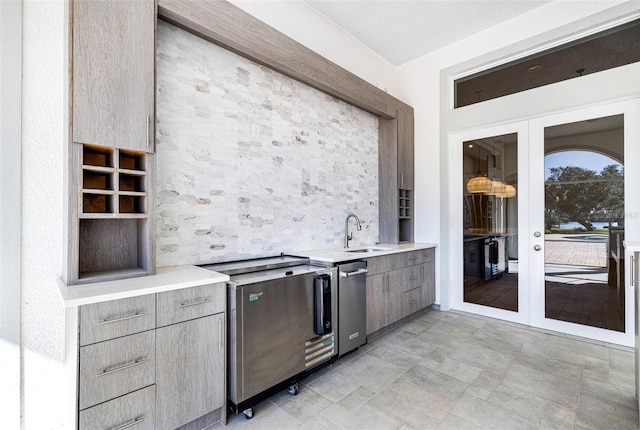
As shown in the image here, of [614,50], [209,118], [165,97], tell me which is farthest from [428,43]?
[165,97]

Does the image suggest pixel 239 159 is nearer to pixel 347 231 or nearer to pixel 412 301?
pixel 347 231

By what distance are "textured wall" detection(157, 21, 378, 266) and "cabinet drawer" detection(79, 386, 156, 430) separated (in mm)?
957

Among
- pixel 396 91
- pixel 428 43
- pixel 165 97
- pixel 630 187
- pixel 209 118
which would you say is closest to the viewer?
pixel 165 97

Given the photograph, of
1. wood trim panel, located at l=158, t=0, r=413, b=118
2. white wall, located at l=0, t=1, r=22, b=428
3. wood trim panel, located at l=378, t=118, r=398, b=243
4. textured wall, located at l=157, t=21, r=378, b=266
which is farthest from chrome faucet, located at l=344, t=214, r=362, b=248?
white wall, located at l=0, t=1, r=22, b=428

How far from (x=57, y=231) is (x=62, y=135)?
23.4 inches

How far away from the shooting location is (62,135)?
73.9 inches

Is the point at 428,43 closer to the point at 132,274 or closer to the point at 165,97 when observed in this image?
the point at 165,97

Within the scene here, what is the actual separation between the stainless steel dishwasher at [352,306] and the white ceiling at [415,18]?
282 cm

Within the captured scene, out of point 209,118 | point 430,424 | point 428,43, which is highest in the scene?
point 428,43

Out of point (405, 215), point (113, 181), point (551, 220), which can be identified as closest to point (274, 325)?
point (113, 181)

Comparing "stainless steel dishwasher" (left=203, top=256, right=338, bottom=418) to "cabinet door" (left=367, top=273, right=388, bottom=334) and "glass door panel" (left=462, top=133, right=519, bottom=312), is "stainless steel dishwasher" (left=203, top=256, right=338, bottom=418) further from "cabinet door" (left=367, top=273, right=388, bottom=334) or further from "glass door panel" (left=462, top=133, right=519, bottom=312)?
"glass door panel" (left=462, top=133, right=519, bottom=312)

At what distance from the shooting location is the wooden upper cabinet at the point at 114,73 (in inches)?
65.9

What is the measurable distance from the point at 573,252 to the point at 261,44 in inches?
150

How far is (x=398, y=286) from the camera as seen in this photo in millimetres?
3520
